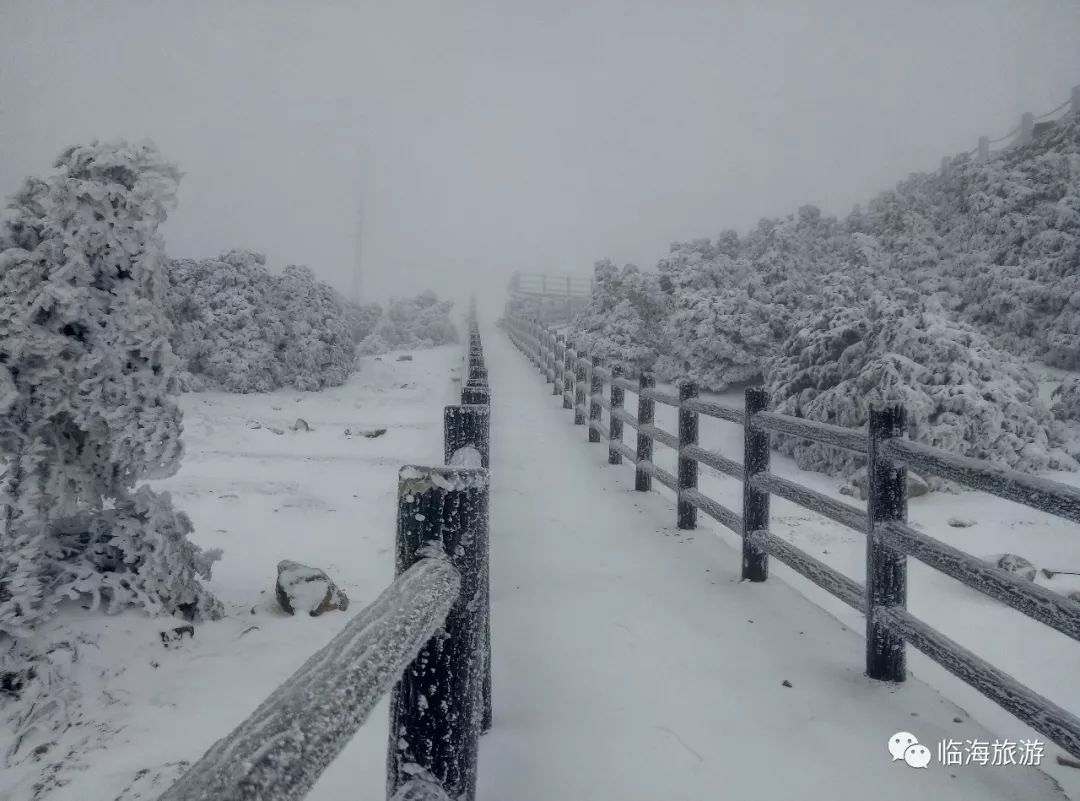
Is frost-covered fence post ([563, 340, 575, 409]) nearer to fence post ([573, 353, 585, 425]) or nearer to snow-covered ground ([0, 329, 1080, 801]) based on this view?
fence post ([573, 353, 585, 425])

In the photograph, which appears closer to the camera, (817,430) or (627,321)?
(817,430)

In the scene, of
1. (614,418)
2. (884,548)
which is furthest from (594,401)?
(884,548)

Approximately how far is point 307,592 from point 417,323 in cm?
2751

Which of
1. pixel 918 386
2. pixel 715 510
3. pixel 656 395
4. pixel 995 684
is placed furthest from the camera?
pixel 918 386

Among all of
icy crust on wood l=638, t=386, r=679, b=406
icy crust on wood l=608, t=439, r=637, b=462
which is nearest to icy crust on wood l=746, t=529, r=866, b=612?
icy crust on wood l=638, t=386, r=679, b=406

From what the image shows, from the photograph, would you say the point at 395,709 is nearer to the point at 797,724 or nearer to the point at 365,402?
the point at 797,724

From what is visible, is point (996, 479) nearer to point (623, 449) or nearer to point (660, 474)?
point (660, 474)

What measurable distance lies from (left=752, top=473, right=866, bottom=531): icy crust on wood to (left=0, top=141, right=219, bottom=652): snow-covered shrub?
3.50 meters

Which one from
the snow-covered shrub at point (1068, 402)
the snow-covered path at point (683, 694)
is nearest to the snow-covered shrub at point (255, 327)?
the snow-covered path at point (683, 694)

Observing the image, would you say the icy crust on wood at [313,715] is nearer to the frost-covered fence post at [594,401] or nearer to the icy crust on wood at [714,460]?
the icy crust on wood at [714,460]

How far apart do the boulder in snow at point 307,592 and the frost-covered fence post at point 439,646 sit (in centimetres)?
252

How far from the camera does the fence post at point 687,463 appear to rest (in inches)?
216

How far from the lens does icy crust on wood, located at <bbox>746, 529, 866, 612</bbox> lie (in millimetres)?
3180

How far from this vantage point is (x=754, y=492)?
4191 mm
